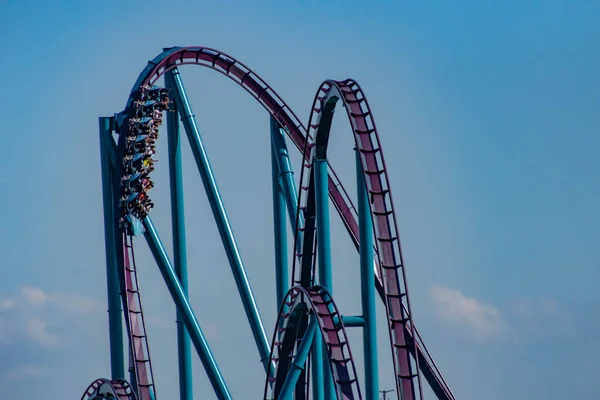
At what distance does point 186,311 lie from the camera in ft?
74.9

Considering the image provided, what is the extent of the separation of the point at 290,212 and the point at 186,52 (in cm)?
318

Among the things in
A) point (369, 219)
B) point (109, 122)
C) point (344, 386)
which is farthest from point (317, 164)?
point (109, 122)

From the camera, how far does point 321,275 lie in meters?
18.8

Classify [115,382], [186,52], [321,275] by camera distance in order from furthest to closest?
[186,52], [115,382], [321,275]

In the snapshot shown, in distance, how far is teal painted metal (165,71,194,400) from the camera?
2281cm

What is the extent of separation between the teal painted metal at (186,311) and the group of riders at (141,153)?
1.40 feet

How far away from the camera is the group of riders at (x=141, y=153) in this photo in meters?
22.5

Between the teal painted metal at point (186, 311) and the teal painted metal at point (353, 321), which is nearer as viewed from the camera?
the teal painted metal at point (353, 321)

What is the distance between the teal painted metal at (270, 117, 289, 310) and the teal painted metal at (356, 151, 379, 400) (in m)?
4.64

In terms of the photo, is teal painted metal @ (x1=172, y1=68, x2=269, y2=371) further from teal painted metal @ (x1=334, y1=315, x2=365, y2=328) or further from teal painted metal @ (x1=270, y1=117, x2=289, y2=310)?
teal painted metal @ (x1=334, y1=315, x2=365, y2=328)

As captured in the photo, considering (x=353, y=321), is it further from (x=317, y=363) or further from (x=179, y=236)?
(x=179, y=236)

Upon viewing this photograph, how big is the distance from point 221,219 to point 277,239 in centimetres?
110

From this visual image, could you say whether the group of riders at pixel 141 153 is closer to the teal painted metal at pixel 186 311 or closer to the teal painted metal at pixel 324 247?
the teal painted metal at pixel 186 311

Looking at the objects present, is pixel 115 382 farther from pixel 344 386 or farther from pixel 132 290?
pixel 344 386
